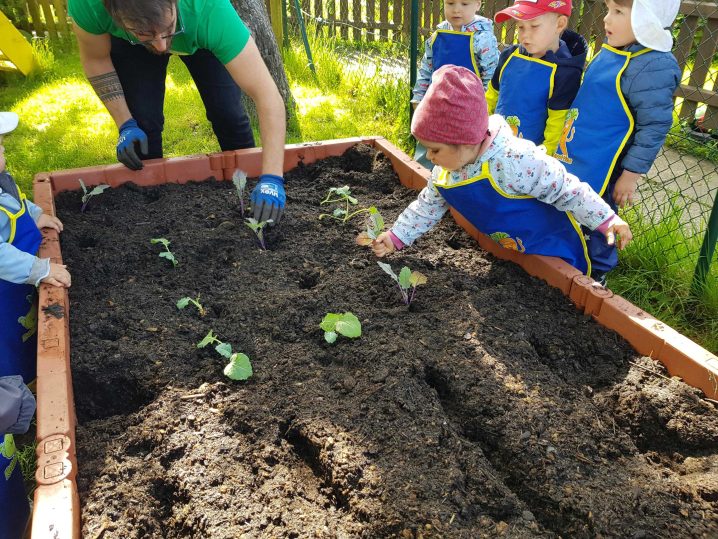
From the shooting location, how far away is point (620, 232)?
2.01 metres

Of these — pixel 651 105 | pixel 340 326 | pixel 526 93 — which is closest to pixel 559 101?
pixel 526 93

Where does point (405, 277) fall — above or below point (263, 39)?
below

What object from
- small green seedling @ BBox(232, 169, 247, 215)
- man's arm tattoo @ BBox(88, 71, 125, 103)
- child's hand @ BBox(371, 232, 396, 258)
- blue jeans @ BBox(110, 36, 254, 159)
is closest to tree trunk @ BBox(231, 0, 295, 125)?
blue jeans @ BBox(110, 36, 254, 159)

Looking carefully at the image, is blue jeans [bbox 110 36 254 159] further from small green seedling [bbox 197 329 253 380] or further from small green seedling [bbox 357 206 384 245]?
small green seedling [bbox 197 329 253 380]

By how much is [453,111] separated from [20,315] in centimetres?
181

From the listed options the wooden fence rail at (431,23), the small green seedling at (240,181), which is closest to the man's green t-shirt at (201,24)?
the small green seedling at (240,181)

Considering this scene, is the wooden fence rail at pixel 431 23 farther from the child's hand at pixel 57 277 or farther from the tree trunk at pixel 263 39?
the child's hand at pixel 57 277

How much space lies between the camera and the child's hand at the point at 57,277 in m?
2.14

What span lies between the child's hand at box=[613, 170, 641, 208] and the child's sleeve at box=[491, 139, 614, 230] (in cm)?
40

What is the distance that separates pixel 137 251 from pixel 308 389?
1.27 metres

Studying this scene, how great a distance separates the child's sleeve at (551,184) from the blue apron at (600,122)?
16.7 inches

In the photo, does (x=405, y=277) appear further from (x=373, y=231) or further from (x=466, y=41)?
(x=466, y=41)

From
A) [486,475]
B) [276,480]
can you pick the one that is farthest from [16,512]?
[486,475]

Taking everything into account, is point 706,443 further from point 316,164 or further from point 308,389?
point 316,164
